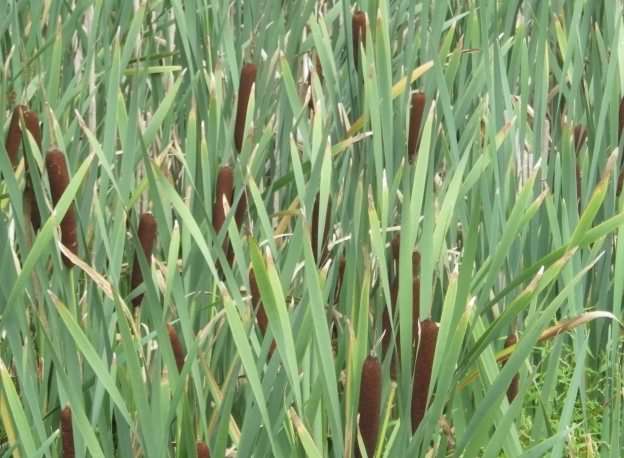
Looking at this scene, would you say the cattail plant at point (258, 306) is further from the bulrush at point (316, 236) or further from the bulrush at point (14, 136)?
the bulrush at point (14, 136)

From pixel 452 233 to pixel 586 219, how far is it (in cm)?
44

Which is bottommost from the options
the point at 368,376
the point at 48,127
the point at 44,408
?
the point at 44,408

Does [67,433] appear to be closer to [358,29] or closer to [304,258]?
[304,258]

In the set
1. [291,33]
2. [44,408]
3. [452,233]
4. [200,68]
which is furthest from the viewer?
[291,33]

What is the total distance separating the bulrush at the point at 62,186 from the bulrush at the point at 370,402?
1.04ft

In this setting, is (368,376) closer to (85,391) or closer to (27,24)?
(85,391)

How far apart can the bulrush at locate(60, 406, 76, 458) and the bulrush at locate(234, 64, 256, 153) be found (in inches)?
22.5

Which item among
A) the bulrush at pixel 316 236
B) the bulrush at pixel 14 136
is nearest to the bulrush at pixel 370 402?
the bulrush at pixel 316 236

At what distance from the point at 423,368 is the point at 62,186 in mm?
383

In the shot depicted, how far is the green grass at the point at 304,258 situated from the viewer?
1.13 metres

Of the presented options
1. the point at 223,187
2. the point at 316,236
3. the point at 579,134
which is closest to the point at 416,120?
the point at 316,236

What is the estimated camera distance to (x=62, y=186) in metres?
1.22

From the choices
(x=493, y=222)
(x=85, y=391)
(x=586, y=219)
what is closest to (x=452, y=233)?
(x=493, y=222)

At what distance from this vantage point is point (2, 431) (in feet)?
4.94
